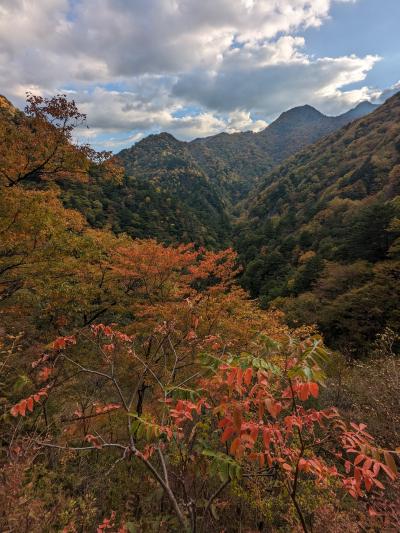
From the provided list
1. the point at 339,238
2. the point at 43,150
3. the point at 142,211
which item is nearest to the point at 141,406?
the point at 43,150

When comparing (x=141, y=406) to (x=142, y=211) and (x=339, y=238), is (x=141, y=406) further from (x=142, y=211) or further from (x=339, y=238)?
(x=142, y=211)

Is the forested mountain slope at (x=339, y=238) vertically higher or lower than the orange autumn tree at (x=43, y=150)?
lower

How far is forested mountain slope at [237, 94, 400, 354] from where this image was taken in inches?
905

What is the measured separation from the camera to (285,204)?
82.6m

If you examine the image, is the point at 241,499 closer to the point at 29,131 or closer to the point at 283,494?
the point at 283,494

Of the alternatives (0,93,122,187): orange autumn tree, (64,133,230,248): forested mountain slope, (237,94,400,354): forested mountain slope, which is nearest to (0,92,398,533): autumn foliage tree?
(0,93,122,187): orange autumn tree

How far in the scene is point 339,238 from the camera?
4312cm

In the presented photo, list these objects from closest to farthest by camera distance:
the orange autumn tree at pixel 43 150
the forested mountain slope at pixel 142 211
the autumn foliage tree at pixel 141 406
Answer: the autumn foliage tree at pixel 141 406, the orange autumn tree at pixel 43 150, the forested mountain slope at pixel 142 211

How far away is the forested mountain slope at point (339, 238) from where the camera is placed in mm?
22984

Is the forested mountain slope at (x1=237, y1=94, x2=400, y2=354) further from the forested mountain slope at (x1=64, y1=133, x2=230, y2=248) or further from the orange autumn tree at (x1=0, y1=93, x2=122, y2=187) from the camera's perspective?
the orange autumn tree at (x1=0, y1=93, x2=122, y2=187)

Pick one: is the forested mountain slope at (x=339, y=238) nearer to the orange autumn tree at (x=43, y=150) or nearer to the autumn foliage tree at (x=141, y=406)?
the autumn foliage tree at (x=141, y=406)

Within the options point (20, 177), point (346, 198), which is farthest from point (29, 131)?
point (346, 198)

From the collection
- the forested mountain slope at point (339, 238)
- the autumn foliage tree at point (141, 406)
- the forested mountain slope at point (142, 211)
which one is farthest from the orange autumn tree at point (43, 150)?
the forested mountain slope at point (339, 238)

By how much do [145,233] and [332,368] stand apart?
45.1m
